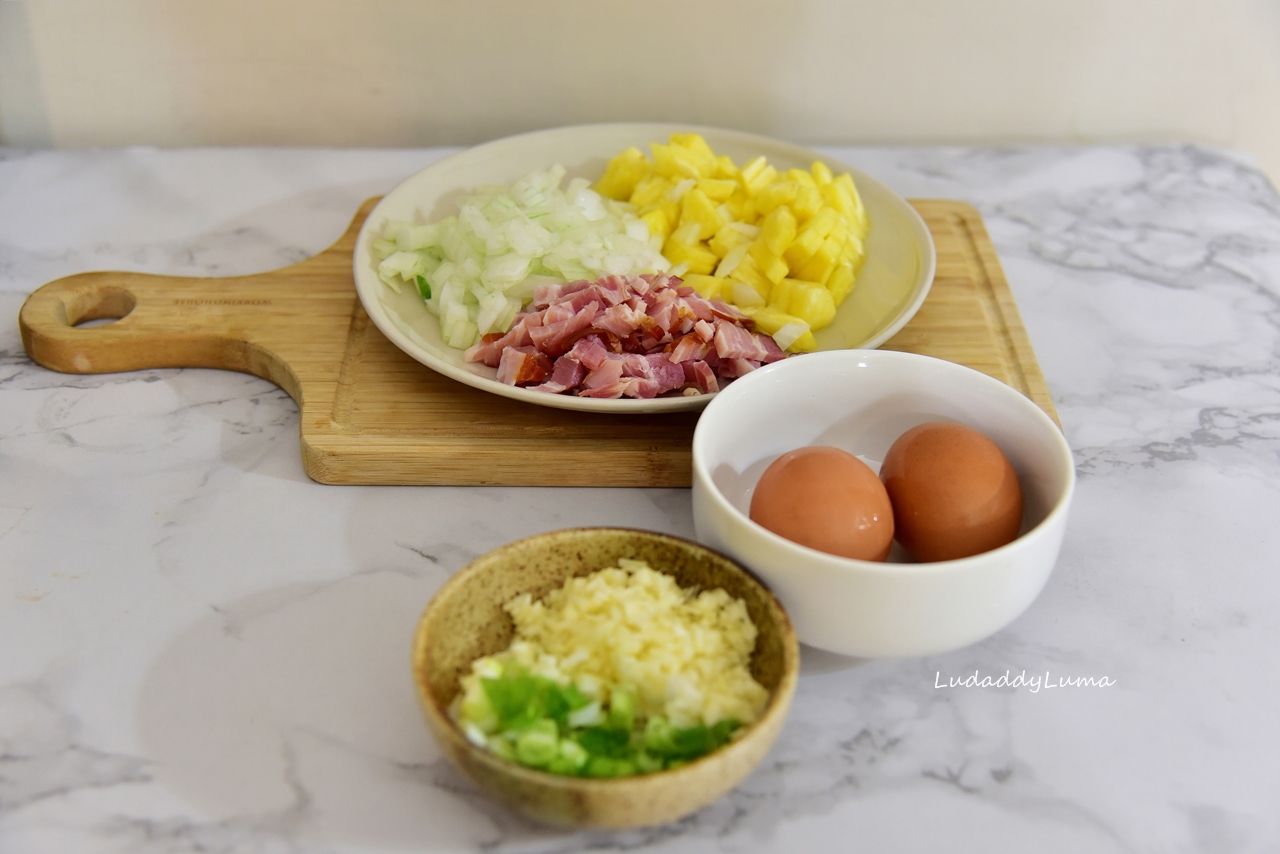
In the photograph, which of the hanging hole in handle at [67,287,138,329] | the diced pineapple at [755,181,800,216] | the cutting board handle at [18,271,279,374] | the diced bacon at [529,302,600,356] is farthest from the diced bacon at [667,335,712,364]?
the hanging hole in handle at [67,287,138,329]

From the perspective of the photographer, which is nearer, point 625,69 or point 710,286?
point 710,286

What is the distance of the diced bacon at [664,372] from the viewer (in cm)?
126

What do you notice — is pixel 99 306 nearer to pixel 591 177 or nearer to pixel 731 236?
pixel 591 177

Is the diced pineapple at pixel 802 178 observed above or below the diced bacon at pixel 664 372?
above

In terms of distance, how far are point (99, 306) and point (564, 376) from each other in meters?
0.76

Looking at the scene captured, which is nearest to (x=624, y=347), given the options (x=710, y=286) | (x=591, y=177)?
(x=710, y=286)

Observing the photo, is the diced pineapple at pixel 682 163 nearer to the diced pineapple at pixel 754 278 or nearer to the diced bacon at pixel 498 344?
the diced pineapple at pixel 754 278

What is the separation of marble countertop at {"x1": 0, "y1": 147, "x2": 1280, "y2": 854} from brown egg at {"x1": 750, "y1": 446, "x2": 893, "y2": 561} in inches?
5.6

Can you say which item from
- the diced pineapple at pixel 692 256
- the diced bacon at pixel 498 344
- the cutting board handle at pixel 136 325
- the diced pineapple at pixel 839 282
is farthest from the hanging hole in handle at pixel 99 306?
the diced pineapple at pixel 839 282

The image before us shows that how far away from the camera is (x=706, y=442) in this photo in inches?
42.0

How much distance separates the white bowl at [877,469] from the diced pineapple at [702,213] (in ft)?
1.36

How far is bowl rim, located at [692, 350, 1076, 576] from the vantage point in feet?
2.88

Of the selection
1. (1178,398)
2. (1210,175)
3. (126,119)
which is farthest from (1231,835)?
(126,119)

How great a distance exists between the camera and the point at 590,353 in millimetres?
1250
